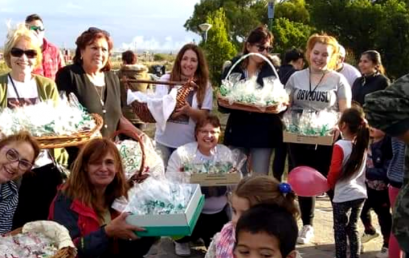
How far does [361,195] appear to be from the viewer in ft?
14.3

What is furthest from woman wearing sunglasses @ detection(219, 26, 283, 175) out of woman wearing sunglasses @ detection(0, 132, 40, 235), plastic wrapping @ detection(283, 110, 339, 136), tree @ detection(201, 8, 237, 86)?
tree @ detection(201, 8, 237, 86)

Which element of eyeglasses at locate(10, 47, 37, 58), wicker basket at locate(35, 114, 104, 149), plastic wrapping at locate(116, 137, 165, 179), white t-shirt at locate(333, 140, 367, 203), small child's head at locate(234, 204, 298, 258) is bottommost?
white t-shirt at locate(333, 140, 367, 203)

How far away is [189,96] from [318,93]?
1.08 meters

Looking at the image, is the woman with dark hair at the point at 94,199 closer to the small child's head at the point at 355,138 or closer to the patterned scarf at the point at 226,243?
the patterned scarf at the point at 226,243

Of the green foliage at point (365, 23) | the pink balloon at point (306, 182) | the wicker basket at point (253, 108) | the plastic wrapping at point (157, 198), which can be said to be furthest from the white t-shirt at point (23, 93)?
the green foliage at point (365, 23)

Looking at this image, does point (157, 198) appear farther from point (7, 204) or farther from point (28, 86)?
point (28, 86)

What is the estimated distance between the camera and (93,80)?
415 centimetres

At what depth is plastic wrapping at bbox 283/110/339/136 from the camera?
4586 millimetres

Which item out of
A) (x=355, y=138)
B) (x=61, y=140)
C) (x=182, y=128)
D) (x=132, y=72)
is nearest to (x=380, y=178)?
(x=355, y=138)

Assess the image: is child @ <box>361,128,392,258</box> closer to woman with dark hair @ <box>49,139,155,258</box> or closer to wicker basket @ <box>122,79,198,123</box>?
wicker basket @ <box>122,79,198,123</box>

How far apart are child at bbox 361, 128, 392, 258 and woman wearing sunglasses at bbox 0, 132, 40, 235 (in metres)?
2.52

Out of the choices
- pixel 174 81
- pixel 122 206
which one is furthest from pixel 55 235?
pixel 174 81

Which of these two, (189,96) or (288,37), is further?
(288,37)

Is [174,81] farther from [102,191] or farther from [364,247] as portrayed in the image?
[364,247]
